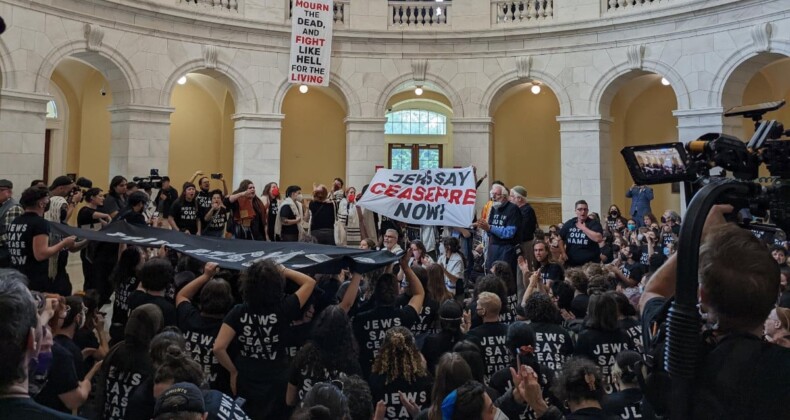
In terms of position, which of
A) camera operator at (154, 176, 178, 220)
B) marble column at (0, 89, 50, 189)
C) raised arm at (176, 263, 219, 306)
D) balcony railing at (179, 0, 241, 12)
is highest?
balcony railing at (179, 0, 241, 12)

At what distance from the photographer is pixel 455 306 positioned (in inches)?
180

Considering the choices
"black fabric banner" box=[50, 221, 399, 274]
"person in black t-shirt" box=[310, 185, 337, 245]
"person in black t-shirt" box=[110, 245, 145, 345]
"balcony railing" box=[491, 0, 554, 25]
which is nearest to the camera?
"black fabric banner" box=[50, 221, 399, 274]

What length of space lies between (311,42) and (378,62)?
2475 mm

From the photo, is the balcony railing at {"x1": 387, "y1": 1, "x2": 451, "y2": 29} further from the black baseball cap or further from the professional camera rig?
the black baseball cap

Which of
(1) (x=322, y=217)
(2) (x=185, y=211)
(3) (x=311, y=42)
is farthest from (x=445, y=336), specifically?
(3) (x=311, y=42)

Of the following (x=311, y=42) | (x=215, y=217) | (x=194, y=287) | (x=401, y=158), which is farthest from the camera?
(x=401, y=158)

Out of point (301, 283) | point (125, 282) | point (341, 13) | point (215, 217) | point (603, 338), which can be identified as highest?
point (341, 13)

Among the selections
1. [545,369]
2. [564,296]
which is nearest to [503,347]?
[545,369]

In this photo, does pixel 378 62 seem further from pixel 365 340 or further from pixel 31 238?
pixel 365 340

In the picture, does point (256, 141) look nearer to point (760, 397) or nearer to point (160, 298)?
point (160, 298)

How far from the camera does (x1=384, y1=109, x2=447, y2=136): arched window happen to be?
2314cm

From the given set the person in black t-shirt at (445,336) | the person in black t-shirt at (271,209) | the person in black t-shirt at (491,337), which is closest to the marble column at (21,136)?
the person in black t-shirt at (271,209)

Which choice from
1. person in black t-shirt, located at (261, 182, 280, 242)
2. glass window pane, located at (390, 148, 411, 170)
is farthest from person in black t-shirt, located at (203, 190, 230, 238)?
glass window pane, located at (390, 148, 411, 170)

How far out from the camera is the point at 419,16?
18.0m
